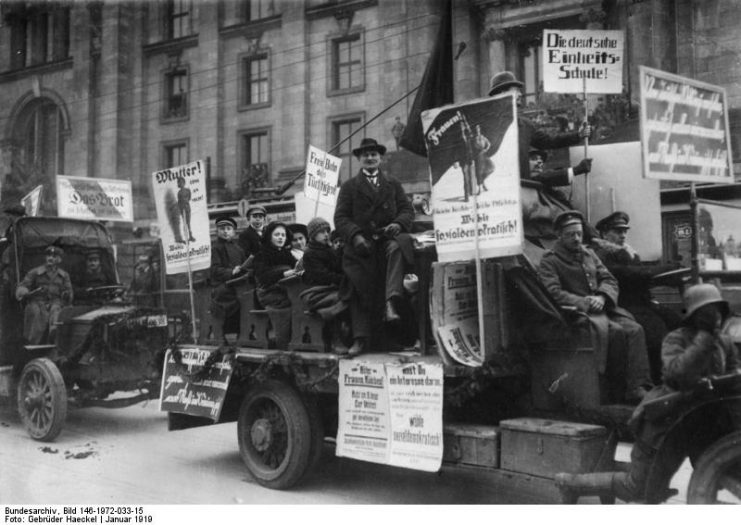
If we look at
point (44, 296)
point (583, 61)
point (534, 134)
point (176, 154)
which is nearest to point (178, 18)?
point (176, 154)

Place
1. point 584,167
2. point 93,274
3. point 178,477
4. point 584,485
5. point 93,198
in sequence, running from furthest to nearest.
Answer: point 93,198
point 93,274
point 178,477
point 584,167
point 584,485

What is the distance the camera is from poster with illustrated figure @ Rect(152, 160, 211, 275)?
7840mm

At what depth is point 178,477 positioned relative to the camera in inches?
270

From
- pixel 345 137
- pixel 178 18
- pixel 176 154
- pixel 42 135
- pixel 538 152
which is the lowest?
pixel 538 152

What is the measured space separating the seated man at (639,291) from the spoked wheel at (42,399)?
602 cm

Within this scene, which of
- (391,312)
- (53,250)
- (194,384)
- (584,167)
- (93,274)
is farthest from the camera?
(93,274)

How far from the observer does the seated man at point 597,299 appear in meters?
4.89

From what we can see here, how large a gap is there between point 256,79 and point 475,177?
75.8 feet

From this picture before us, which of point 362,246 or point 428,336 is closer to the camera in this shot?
point 428,336

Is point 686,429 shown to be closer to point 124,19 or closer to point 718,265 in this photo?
point 718,265

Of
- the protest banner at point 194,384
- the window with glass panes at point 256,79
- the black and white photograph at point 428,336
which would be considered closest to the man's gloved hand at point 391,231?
the black and white photograph at point 428,336

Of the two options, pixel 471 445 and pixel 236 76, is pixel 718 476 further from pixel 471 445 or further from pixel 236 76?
pixel 236 76

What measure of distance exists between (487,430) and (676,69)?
13596mm

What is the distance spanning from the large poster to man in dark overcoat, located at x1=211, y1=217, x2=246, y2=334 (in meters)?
2.90
